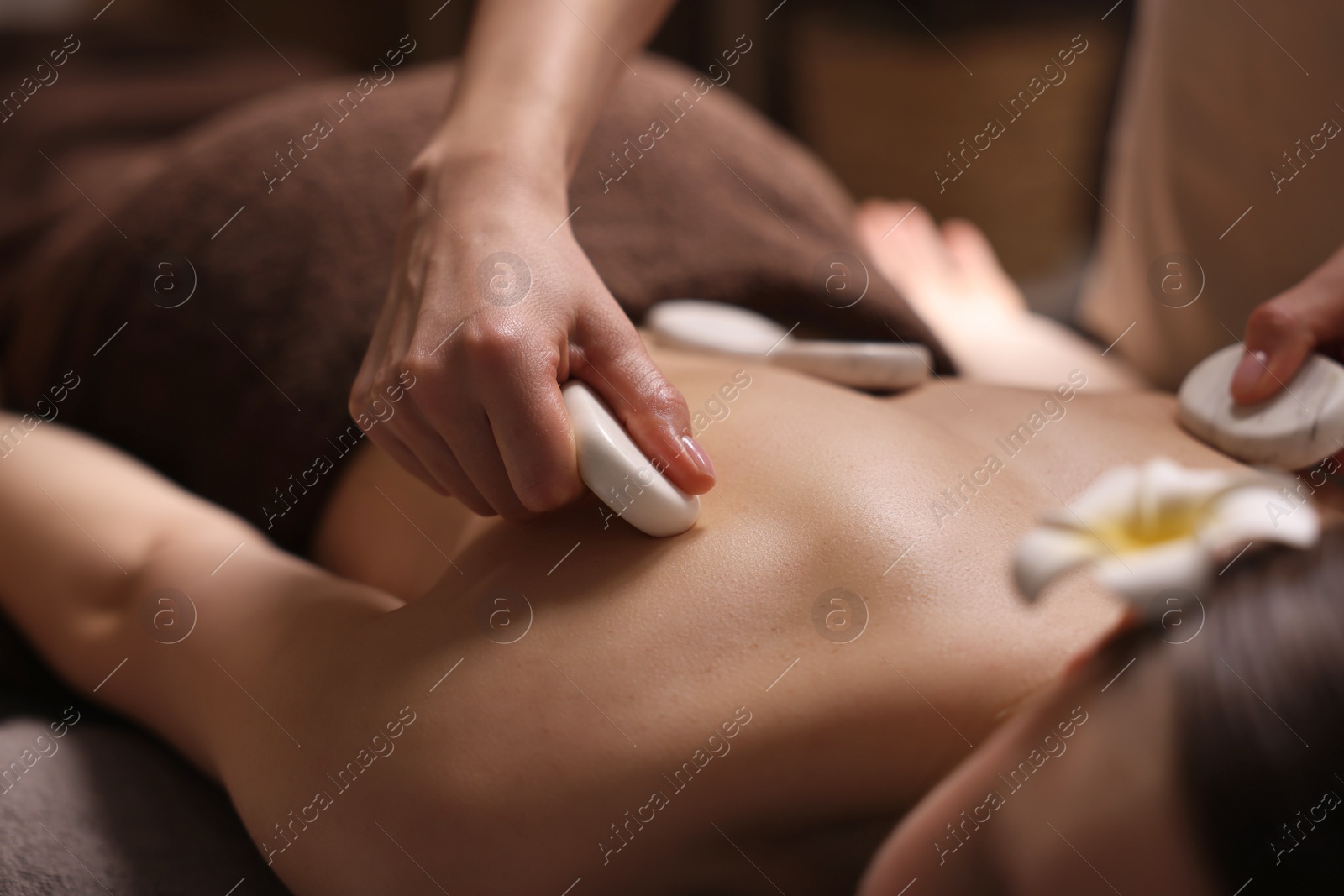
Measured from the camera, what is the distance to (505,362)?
1.60ft

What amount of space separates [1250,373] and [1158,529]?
253 mm

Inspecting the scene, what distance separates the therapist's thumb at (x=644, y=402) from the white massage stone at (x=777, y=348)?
15 centimetres

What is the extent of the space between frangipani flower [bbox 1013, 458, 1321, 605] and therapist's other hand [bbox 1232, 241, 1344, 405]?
0.20 metres

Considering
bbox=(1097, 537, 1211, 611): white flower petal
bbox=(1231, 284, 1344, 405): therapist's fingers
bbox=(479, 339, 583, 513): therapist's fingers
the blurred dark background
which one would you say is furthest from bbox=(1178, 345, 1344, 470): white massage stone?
the blurred dark background

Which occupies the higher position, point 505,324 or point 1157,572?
point 505,324

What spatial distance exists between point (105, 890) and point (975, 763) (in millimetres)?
485

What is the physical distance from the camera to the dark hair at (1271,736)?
35 cm

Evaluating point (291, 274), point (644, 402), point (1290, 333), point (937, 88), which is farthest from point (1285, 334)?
point (937, 88)

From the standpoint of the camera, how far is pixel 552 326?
51 cm

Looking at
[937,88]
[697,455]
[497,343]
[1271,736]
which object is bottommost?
[937,88]

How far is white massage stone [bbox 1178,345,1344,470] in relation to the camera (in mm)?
522

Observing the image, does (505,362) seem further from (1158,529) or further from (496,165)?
(1158,529)

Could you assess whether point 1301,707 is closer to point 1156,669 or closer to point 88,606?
point 1156,669

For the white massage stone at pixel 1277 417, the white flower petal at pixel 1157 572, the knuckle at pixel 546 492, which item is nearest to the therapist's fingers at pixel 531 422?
the knuckle at pixel 546 492
